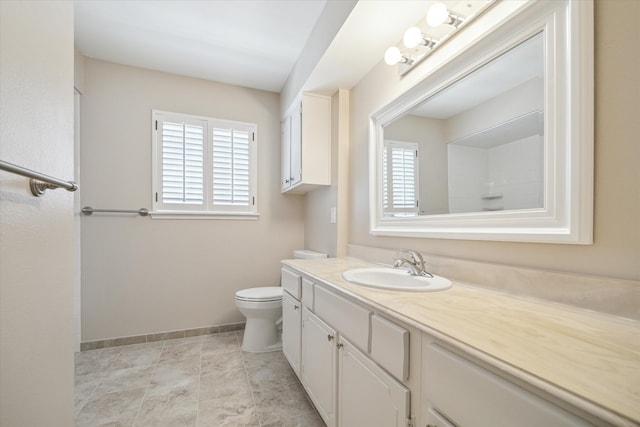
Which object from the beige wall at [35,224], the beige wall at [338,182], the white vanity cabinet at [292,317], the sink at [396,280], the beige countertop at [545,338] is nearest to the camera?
the beige countertop at [545,338]

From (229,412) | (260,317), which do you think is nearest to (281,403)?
(229,412)

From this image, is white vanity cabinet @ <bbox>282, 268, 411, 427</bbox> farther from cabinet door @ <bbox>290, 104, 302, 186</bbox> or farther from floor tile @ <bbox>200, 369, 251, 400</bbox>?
cabinet door @ <bbox>290, 104, 302, 186</bbox>

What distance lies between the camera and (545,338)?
624mm

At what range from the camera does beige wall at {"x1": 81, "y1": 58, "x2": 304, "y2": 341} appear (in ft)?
7.60

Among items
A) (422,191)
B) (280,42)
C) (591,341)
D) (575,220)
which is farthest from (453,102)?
(280,42)

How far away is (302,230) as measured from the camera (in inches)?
118

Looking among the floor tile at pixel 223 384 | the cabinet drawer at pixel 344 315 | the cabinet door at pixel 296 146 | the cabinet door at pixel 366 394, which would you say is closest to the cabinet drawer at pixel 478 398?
the cabinet door at pixel 366 394

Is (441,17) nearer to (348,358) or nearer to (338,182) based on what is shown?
(338,182)

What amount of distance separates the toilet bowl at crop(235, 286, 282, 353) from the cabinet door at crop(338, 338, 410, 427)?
117cm

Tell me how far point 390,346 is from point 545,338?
1.29ft

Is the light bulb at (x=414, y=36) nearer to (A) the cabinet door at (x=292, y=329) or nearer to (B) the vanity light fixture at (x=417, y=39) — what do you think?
(B) the vanity light fixture at (x=417, y=39)

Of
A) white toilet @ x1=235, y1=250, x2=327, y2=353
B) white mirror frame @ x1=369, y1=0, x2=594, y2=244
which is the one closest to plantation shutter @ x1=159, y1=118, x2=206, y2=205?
white toilet @ x1=235, y1=250, x2=327, y2=353

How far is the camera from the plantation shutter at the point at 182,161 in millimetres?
2531

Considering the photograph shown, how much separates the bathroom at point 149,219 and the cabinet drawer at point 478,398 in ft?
1.59
